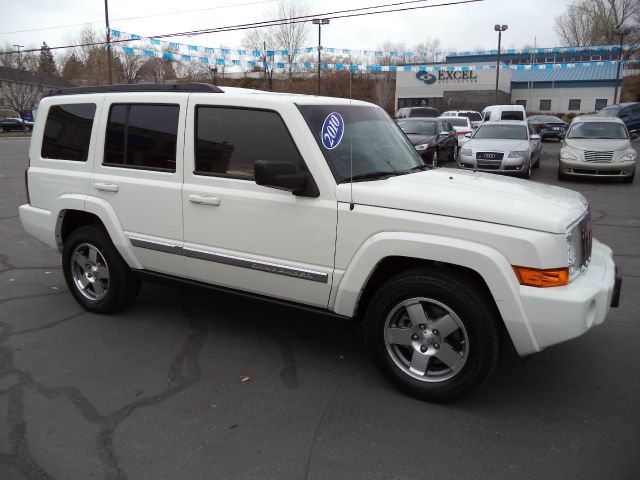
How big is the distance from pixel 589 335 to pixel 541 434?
5.39 feet

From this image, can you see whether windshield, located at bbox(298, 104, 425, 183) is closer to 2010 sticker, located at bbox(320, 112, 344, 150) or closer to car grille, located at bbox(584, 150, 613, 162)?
2010 sticker, located at bbox(320, 112, 344, 150)

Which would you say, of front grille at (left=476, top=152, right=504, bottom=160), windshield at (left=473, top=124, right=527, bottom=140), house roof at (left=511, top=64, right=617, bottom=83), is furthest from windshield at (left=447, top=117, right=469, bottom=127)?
house roof at (left=511, top=64, right=617, bottom=83)

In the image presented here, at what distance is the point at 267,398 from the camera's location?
343 cm

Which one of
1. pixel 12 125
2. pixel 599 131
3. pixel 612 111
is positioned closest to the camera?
pixel 599 131

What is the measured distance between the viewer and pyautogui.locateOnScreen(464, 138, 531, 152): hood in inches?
525

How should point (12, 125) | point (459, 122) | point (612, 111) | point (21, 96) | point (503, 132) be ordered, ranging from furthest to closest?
1. point (21, 96)
2. point (12, 125)
3. point (612, 111)
4. point (459, 122)
5. point (503, 132)

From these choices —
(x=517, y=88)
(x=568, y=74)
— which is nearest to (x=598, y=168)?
(x=517, y=88)

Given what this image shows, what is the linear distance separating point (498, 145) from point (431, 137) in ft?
9.83

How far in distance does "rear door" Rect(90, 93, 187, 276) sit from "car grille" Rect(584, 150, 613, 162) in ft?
39.2

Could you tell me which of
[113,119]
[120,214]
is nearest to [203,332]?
[120,214]

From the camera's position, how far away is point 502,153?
13180 millimetres

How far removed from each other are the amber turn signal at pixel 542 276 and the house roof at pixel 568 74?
5790 cm

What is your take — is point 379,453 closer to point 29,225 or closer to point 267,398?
point 267,398

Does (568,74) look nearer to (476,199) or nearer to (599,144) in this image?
(599,144)
